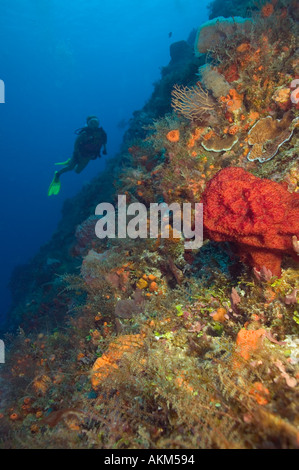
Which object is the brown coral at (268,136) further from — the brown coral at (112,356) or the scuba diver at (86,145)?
the scuba diver at (86,145)

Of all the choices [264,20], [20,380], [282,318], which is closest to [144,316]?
[282,318]

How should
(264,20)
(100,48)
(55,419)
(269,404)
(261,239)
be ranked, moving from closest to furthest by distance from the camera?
(269,404), (261,239), (55,419), (264,20), (100,48)

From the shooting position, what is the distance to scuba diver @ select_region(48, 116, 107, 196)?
11945 millimetres

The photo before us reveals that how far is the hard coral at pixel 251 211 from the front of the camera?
2486 millimetres

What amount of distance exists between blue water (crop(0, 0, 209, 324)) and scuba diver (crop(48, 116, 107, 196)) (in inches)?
1599

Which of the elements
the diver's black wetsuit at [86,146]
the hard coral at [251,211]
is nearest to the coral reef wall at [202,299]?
the hard coral at [251,211]

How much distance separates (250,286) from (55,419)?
2.95 metres

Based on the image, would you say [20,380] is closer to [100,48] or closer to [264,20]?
[264,20]

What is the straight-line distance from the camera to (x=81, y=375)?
397cm

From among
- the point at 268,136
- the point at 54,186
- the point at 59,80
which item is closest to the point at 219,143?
the point at 268,136

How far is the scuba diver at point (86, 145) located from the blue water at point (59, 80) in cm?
4062

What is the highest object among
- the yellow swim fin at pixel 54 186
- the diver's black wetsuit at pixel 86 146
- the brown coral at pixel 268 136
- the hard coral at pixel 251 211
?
the diver's black wetsuit at pixel 86 146

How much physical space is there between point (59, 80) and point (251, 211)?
526ft

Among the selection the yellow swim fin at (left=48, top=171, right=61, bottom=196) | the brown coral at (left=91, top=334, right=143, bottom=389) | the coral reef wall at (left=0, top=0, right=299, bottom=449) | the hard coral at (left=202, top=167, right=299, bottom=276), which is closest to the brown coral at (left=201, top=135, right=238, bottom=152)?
the coral reef wall at (left=0, top=0, right=299, bottom=449)
